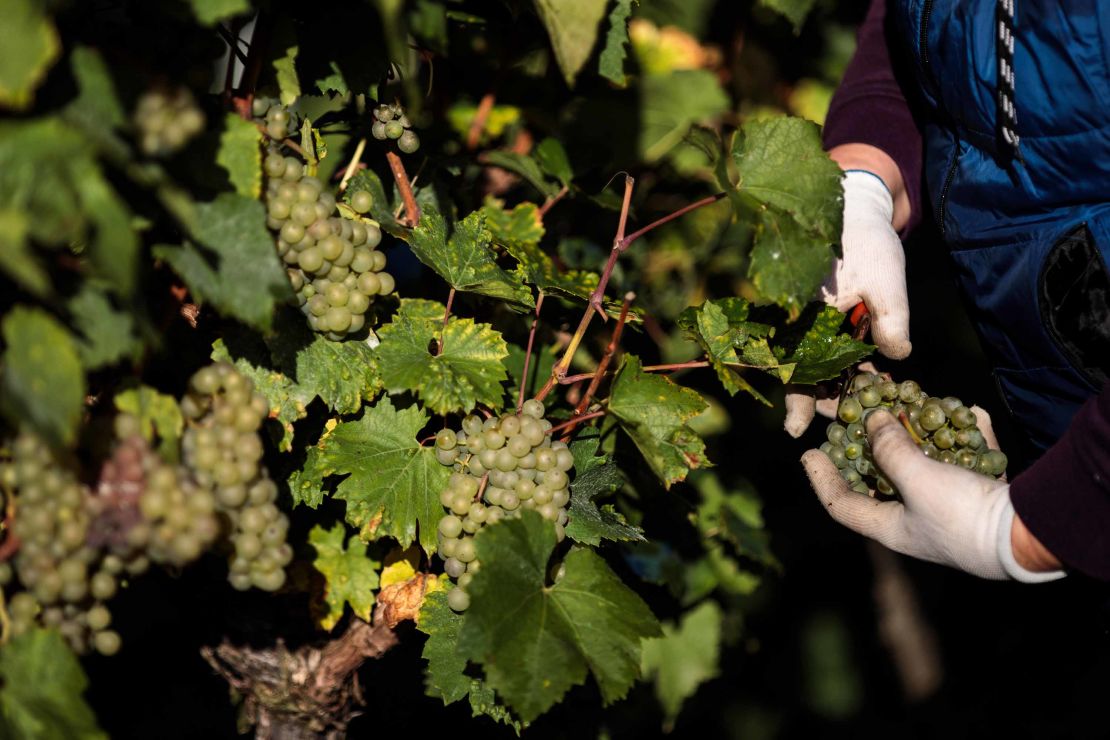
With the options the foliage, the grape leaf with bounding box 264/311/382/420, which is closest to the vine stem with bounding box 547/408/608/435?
the foliage

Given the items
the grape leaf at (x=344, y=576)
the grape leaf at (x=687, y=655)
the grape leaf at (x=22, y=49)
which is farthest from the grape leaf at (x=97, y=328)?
the grape leaf at (x=687, y=655)

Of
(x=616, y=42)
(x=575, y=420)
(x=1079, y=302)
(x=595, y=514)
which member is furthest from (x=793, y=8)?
(x=595, y=514)

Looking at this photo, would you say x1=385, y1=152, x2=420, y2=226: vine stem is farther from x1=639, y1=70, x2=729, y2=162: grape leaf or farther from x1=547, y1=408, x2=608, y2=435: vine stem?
x1=639, y1=70, x2=729, y2=162: grape leaf

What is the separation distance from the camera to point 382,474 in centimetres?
152

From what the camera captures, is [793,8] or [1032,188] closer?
[1032,188]

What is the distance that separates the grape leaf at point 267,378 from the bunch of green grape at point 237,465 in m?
0.19

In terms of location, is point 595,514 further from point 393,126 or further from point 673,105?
point 673,105

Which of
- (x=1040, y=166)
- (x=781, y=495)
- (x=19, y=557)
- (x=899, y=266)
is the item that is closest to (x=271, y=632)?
(x=19, y=557)

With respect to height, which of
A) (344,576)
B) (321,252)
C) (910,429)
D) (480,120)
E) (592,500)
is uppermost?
(321,252)

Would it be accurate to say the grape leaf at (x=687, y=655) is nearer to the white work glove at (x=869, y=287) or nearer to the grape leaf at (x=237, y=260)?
the white work glove at (x=869, y=287)

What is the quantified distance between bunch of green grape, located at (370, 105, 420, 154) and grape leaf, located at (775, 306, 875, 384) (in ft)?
2.35

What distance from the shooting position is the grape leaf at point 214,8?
107cm

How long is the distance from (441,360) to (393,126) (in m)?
0.40

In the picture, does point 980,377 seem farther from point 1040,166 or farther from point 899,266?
point 1040,166
